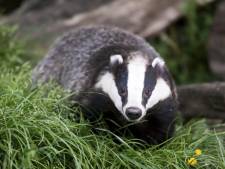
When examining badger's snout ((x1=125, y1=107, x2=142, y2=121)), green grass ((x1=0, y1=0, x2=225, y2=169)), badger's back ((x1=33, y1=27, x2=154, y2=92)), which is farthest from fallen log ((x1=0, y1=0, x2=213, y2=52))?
badger's snout ((x1=125, y1=107, x2=142, y2=121))

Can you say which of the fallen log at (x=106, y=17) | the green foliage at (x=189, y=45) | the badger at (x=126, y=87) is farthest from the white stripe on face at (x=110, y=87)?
the green foliage at (x=189, y=45)

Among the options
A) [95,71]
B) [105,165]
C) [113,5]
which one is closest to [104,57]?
[95,71]

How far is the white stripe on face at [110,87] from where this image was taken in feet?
13.7

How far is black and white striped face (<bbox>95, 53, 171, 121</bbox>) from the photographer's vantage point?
13.3 feet

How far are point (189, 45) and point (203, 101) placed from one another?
2.38 metres

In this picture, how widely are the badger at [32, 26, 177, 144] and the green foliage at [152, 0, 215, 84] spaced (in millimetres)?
2658

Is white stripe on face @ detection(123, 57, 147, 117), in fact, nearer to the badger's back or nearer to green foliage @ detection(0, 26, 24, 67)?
the badger's back

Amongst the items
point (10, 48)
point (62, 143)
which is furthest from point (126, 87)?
point (10, 48)

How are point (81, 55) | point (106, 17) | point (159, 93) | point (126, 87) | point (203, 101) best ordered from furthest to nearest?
point (106, 17) → point (203, 101) → point (81, 55) → point (159, 93) → point (126, 87)

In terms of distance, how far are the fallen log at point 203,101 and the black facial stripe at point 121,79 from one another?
4.56ft

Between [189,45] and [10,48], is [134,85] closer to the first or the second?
[10,48]

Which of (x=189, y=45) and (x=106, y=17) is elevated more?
(x=106, y=17)

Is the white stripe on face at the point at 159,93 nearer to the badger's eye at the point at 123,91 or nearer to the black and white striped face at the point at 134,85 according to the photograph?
the black and white striped face at the point at 134,85

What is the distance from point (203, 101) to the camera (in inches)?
221
